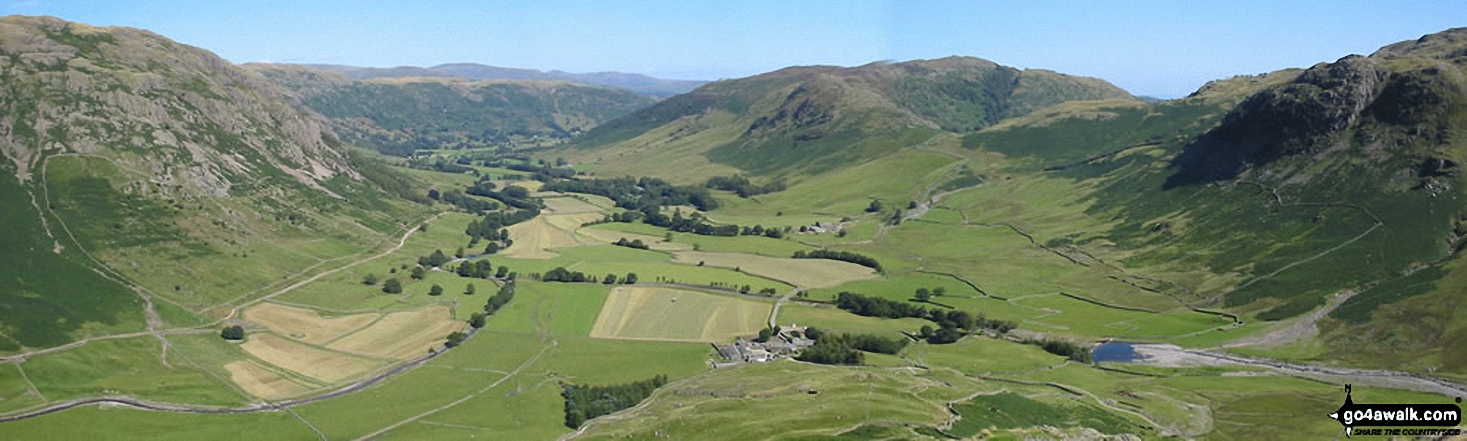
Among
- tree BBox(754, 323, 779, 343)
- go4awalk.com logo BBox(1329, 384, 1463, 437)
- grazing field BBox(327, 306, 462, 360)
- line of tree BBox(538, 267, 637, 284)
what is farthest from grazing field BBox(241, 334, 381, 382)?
go4awalk.com logo BBox(1329, 384, 1463, 437)

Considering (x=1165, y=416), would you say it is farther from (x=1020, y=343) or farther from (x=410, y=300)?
(x=410, y=300)

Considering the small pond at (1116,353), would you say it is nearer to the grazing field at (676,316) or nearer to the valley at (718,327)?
the valley at (718,327)

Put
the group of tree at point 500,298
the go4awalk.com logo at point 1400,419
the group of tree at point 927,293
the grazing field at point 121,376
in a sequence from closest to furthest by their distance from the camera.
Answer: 1. the go4awalk.com logo at point 1400,419
2. the grazing field at point 121,376
3. the group of tree at point 500,298
4. the group of tree at point 927,293

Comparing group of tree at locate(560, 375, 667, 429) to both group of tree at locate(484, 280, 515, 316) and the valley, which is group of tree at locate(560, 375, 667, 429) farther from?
group of tree at locate(484, 280, 515, 316)

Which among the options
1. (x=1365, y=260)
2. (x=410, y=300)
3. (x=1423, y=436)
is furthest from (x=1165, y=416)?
(x=410, y=300)

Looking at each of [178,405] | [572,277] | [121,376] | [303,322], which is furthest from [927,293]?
[121,376]

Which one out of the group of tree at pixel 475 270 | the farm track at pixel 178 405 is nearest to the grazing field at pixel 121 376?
the farm track at pixel 178 405
